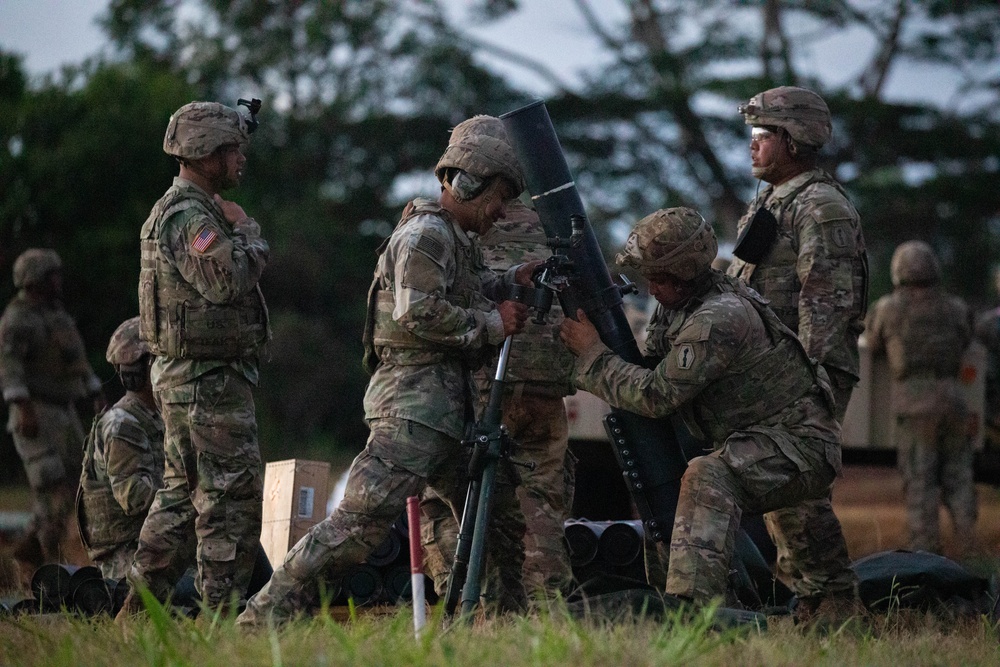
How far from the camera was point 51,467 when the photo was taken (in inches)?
410

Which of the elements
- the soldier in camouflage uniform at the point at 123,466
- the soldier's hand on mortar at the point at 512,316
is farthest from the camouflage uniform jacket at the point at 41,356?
A: the soldier's hand on mortar at the point at 512,316

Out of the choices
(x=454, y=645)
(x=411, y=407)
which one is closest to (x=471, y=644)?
(x=454, y=645)

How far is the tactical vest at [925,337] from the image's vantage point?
11.5 metres

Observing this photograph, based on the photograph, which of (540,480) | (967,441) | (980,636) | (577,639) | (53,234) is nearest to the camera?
(577,639)

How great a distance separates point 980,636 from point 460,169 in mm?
2852

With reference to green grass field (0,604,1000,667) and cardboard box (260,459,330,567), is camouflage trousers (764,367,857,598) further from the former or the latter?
cardboard box (260,459,330,567)

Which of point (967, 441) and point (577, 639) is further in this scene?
point (967, 441)

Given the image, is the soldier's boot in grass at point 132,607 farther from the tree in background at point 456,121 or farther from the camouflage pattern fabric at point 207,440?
the tree in background at point 456,121

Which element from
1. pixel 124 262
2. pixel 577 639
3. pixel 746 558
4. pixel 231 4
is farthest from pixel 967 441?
pixel 231 4

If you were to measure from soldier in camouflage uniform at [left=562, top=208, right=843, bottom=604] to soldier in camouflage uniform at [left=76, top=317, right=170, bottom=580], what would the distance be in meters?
2.38

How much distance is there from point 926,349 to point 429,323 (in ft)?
21.7

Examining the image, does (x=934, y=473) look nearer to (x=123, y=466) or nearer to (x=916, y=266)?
(x=916, y=266)

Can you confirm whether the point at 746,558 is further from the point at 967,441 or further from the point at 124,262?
the point at 124,262

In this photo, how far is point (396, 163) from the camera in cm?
2183
